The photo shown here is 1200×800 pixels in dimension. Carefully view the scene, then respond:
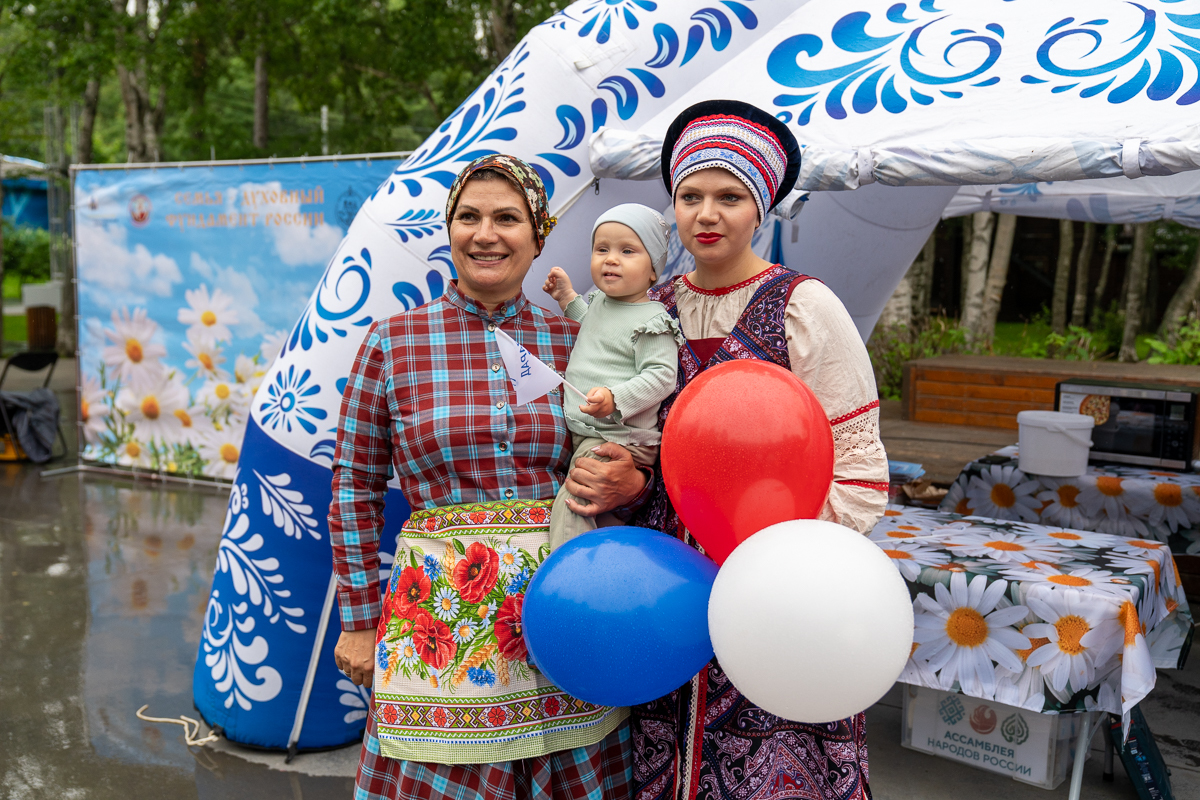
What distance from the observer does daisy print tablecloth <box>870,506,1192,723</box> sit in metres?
2.69

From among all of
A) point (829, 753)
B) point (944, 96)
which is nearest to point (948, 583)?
point (829, 753)

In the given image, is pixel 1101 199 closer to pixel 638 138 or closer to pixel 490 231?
pixel 638 138

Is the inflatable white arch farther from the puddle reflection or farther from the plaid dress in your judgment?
the plaid dress

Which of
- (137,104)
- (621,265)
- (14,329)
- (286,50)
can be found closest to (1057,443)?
(621,265)

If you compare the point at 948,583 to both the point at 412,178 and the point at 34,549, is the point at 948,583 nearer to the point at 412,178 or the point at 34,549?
the point at 412,178

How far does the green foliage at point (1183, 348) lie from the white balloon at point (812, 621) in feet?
30.1

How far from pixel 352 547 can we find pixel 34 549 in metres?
5.10

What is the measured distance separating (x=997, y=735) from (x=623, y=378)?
6.49ft

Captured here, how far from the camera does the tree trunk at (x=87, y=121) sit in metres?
13.1

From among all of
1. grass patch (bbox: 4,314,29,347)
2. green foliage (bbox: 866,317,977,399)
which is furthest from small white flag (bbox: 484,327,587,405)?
grass patch (bbox: 4,314,29,347)

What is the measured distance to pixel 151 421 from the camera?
7988mm

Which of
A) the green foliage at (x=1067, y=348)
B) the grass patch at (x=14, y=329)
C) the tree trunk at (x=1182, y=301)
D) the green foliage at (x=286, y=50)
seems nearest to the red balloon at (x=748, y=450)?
the green foliage at (x=286, y=50)

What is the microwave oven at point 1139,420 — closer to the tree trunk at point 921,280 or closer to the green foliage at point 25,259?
→ the tree trunk at point 921,280

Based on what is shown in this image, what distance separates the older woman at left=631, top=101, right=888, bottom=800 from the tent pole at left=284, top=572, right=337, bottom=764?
155 cm
